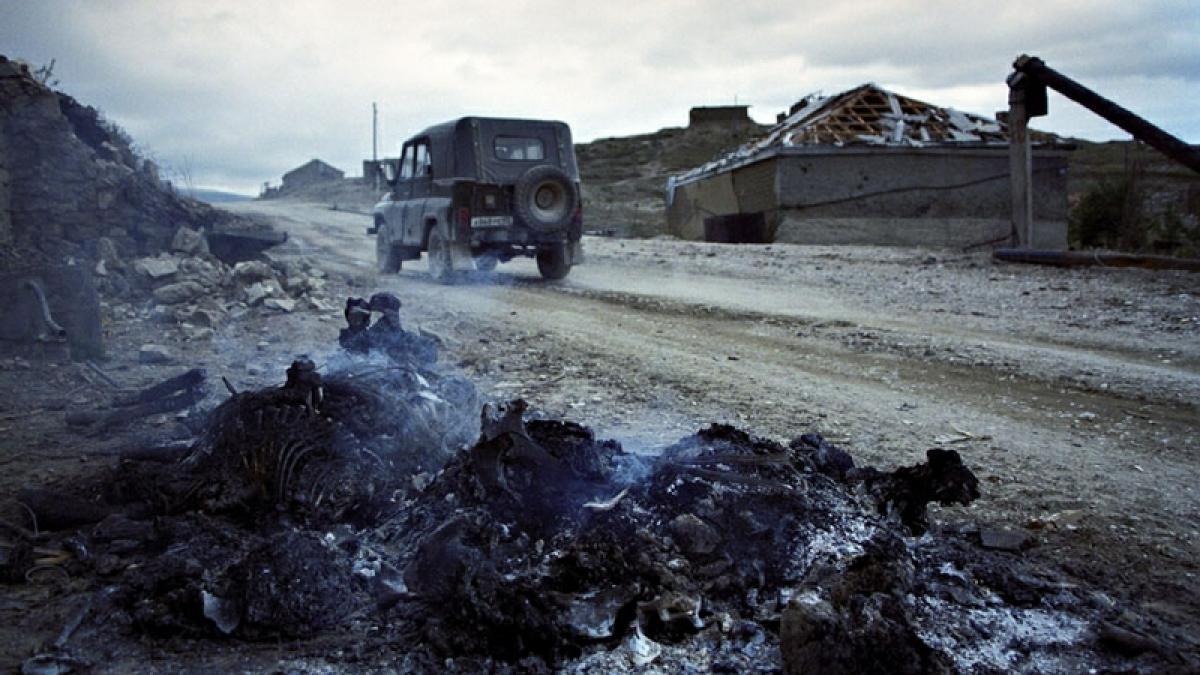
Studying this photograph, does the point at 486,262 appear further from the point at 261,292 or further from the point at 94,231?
the point at 94,231

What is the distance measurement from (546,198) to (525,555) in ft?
31.5

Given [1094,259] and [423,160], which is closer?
[1094,259]

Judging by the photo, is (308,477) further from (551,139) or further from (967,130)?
(967,130)

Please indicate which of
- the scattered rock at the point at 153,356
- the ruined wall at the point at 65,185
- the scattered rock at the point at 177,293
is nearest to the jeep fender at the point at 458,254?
the scattered rock at the point at 177,293

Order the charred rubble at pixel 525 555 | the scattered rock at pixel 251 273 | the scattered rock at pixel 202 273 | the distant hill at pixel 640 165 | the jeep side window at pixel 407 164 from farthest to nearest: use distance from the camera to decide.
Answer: the distant hill at pixel 640 165, the jeep side window at pixel 407 164, the scattered rock at pixel 251 273, the scattered rock at pixel 202 273, the charred rubble at pixel 525 555

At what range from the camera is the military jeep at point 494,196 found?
38.9 ft

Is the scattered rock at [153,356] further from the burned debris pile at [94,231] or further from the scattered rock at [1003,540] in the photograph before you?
the scattered rock at [1003,540]

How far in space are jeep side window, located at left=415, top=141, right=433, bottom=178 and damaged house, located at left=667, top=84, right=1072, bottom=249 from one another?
864 cm

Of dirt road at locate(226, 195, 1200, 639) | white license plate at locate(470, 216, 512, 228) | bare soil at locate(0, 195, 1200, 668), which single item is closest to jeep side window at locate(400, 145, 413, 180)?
white license plate at locate(470, 216, 512, 228)

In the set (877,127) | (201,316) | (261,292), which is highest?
(877,127)

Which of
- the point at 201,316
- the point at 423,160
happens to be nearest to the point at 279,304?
the point at 201,316

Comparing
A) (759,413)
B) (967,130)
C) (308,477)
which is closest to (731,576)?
(308,477)

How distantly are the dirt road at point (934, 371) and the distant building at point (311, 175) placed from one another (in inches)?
1893

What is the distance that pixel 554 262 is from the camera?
41.1 feet
